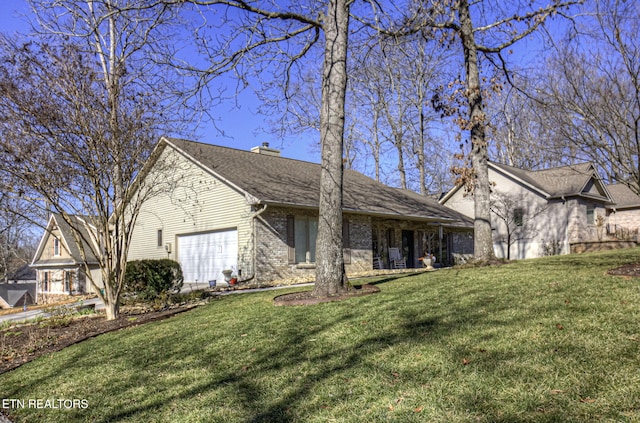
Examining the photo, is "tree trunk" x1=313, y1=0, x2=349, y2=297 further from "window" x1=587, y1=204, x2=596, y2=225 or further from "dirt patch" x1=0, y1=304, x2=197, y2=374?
"window" x1=587, y1=204, x2=596, y2=225

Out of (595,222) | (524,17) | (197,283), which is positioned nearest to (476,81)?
(524,17)

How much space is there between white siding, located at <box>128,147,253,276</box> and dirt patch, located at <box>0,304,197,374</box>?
546 cm

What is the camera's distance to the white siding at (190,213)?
623 inches

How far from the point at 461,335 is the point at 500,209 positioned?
76.6ft

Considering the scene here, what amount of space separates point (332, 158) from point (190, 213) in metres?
11.7

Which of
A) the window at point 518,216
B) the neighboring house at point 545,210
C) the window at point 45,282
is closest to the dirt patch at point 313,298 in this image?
the neighboring house at point 545,210

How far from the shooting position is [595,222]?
82.6 feet

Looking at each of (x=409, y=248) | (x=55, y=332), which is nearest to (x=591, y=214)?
(x=409, y=248)

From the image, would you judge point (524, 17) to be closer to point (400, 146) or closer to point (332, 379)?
point (332, 379)

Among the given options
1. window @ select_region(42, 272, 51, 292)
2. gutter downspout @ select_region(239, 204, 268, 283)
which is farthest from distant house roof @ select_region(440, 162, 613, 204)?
window @ select_region(42, 272, 51, 292)

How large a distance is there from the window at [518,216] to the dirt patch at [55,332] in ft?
67.9

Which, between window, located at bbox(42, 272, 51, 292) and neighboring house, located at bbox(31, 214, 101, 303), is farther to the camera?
window, located at bbox(42, 272, 51, 292)

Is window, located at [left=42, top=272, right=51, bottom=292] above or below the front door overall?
below

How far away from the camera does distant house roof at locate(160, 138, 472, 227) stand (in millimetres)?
15914
